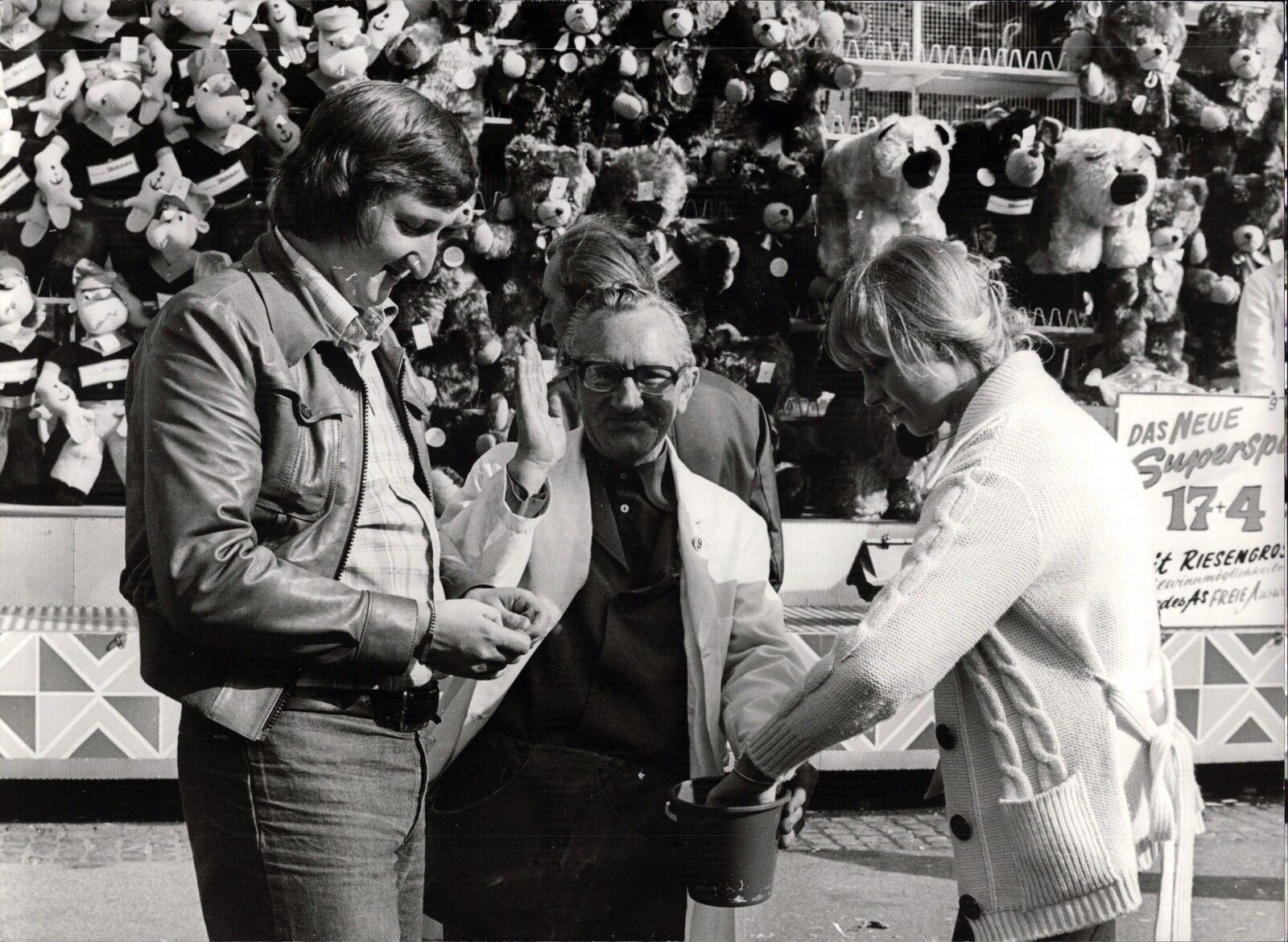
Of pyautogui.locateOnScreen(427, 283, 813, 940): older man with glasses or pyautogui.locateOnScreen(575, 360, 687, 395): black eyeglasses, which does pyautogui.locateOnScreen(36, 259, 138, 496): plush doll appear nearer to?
pyautogui.locateOnScreen(427, 283, 813, 940): older man with glasses

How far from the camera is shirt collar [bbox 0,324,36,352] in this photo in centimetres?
250

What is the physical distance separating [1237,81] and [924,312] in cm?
140

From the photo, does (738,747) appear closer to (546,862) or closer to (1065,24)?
(546,862)

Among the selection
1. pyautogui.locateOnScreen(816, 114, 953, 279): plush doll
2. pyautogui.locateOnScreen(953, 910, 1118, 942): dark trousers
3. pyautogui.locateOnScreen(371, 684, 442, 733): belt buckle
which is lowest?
pyautogui.locateOnScreen(953, 910, 1118, 942): dark trousers

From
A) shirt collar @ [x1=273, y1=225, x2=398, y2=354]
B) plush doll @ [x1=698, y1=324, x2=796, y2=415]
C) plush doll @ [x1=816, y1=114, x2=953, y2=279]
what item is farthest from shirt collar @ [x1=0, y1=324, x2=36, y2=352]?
plush doll @ [x1=816, y1=114, x2=953, y2=279]

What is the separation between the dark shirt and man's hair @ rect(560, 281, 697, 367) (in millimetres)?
216

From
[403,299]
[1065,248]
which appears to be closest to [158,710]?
[403,299]

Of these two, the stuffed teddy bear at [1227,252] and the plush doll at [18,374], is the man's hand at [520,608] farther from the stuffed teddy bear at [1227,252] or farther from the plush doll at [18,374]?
the stuffed teddy bear at [1227,252]

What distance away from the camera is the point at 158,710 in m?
2.60

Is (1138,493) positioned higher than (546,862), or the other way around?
(1138,493)

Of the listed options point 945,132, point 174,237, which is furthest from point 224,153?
point 945,132

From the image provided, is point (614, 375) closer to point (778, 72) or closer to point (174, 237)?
point (778, 72)

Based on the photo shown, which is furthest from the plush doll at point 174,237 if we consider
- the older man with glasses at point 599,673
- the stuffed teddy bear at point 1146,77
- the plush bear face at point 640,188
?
the stuffed teddy bear at point 1146,77

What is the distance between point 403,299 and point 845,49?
111cm
